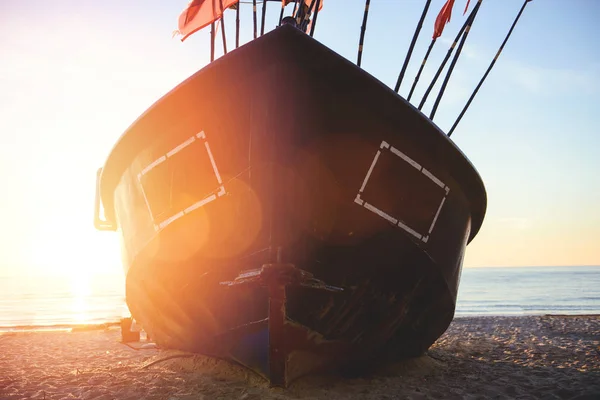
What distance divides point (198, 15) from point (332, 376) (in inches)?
237

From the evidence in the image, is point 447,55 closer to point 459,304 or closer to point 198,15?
point 198,15

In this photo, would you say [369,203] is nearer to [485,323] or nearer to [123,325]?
[123,325]

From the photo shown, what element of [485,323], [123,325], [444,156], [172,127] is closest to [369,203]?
[444,156]

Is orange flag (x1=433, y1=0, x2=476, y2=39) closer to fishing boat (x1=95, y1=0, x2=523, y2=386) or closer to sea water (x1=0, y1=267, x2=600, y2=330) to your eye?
fishing boat (x1=95, y1=0, x2=523, y2=386)

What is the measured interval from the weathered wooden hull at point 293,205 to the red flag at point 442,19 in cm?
355

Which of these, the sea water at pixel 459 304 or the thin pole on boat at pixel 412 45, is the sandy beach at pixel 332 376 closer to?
the thin pole on boat at pixel 412 45

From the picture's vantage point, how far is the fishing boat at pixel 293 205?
3506 mm

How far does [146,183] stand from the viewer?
430 centimetres

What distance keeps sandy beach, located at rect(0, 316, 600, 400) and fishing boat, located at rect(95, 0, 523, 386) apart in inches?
14.6

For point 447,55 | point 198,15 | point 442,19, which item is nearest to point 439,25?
point 442,19

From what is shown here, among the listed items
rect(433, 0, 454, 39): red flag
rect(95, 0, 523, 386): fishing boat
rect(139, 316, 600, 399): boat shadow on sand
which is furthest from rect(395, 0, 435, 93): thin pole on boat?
rect(139, 316, 600, 399): boat shadow on sand

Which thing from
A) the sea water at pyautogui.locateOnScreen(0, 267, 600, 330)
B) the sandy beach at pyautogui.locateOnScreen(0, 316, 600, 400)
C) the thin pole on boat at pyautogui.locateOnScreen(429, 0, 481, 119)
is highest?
the thin pole on boat at pyautogui.locateOnScreen(429, 0, 481, 119)

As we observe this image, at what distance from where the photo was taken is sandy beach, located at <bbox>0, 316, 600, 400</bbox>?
3.94 m

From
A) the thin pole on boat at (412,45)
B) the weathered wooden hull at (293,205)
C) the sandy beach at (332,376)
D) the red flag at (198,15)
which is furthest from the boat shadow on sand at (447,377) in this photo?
the red flag at (198,15)
